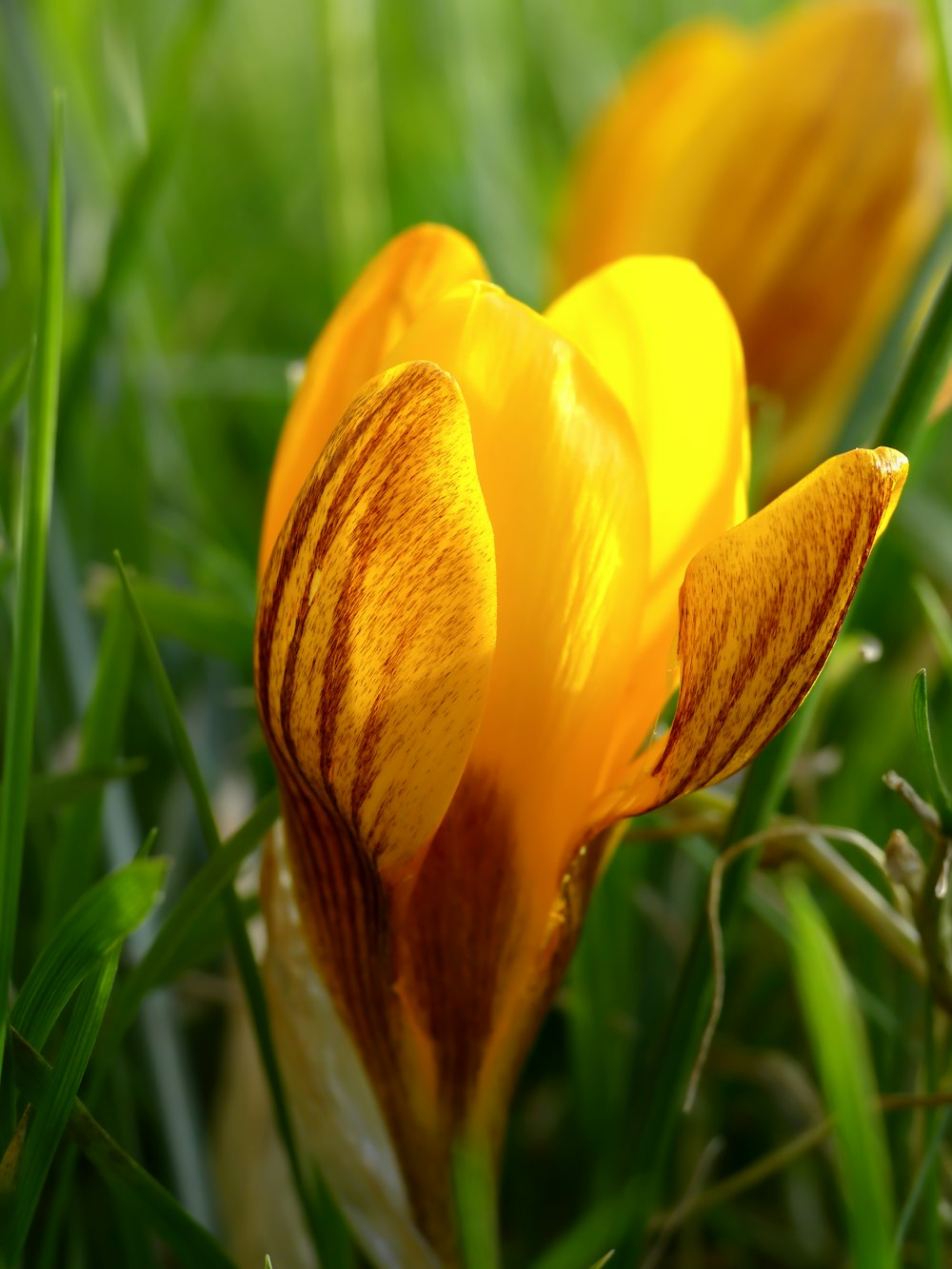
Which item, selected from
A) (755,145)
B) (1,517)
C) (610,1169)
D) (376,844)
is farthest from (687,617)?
(755,145)

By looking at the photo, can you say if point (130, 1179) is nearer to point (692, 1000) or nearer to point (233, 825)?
point (692, 1000)

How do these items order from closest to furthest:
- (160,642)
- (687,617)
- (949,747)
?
1. (687,617)
2. (949,747)
3. (160,642)

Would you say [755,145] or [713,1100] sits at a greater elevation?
[755,145]

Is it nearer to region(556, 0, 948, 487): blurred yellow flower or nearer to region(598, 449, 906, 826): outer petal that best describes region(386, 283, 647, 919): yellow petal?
region(598, 449, 906, 826): outer petal

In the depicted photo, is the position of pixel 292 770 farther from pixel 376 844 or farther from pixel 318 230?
pixel 318 230

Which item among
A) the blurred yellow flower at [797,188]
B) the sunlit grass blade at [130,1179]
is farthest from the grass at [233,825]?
the blurred yellow flower at [797,188]

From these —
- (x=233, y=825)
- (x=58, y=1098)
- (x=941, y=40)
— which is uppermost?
(x=941, y=40)

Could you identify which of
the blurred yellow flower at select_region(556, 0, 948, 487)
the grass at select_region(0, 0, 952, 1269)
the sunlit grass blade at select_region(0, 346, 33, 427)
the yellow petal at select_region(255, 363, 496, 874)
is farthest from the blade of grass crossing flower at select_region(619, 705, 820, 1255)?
the blurred yellow flower at select_region(556, 0, 948, 487)

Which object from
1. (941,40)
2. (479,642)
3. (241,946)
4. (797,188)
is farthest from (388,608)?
(797,188)
